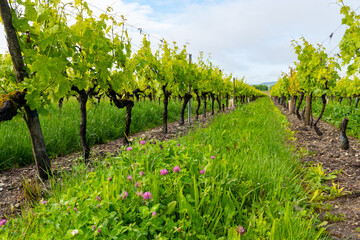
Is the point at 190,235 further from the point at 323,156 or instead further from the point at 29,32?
the point at 323,156

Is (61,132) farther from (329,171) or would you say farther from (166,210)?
(329,171)

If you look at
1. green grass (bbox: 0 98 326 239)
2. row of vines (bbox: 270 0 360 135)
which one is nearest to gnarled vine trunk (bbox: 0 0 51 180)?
green grass (bbox: 0 98 326 239)

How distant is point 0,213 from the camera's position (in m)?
2.81

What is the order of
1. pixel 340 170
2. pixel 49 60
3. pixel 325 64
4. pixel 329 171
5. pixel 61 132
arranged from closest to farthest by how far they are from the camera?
pixel 49 60
pixel 340 170
pixel 329 171
pixel 61 132
pixel 325 64

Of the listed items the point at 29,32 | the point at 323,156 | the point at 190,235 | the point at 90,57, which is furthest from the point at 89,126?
the point at 323,156

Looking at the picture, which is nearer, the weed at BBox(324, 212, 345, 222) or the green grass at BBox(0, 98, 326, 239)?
the green grass at BBox(0, 98, 326, 239)

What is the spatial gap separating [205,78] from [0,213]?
9618 mm

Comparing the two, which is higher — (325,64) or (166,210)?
(325,64)

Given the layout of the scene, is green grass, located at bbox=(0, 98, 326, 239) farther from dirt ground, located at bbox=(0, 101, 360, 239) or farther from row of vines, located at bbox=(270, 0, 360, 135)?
row of vines, located at bbox=(270, 0, 360, 135)

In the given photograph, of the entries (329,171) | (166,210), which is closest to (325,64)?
(329,171)

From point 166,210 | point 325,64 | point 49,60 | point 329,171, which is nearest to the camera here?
point 166,210

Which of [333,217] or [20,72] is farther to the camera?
[20,72]

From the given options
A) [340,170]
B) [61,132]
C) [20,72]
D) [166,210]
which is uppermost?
[20,72]

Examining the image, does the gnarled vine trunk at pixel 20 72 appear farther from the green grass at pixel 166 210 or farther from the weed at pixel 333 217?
the weed at pixel 333 217
